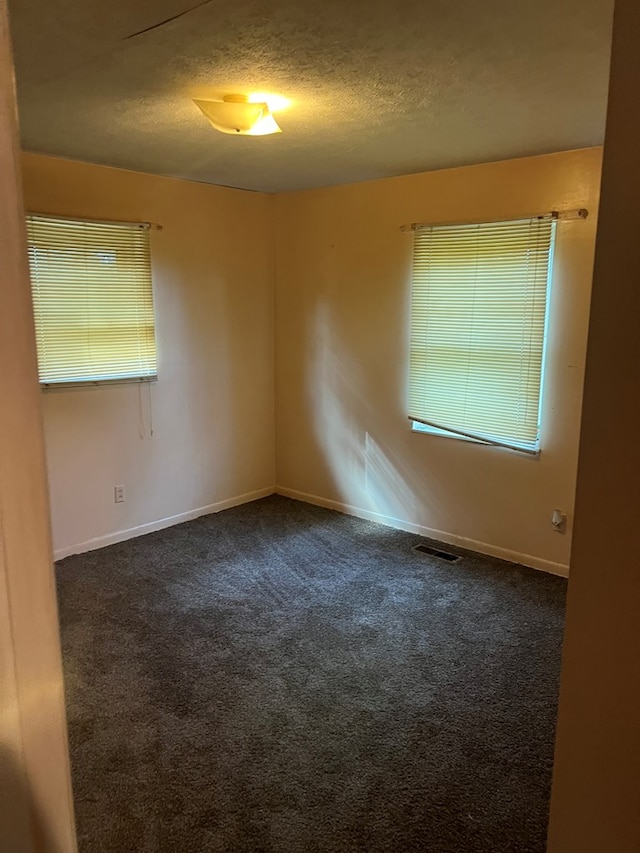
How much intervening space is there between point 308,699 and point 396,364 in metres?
2.36

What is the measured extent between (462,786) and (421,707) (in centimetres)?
41

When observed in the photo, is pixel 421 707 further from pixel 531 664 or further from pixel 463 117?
pixel 463 117

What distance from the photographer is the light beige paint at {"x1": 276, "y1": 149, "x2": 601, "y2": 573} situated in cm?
342

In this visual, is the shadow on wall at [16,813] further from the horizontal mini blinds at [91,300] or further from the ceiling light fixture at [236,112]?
the horizontal mini blinds at [91,300]

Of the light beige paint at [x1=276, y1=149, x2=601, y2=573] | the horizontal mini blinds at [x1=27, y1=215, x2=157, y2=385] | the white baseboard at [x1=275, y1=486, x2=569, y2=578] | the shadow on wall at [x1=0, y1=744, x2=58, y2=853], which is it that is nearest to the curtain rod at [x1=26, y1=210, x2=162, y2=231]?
the horizontal mini blinds at [x1=27, y1=215, x2=157, y2=385]

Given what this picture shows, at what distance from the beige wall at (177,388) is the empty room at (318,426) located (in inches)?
0.9

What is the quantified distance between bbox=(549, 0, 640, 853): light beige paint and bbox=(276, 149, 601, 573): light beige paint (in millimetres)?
2637

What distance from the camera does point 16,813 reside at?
62 cm

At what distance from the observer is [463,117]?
2656 mm

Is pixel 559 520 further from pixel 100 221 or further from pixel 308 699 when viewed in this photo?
pixel 100 221

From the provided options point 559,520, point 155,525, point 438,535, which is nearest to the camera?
point 559,520

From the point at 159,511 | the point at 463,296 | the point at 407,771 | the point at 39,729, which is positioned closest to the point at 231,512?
the point at 159,511

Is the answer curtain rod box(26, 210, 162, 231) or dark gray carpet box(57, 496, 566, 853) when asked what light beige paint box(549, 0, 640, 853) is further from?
curtain rod box(26, 210, 162, 231)

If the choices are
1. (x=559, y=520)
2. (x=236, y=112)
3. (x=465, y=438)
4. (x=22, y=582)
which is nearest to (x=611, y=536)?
(x=22, y=582)
